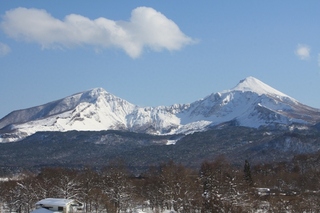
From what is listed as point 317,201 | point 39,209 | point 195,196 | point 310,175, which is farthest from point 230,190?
point 310,175

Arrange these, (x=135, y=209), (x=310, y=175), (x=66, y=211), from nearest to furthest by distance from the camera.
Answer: (x=66, y=211) → (x=135, y=209) → (x=310, y=175)

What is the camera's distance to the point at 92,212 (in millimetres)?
82688

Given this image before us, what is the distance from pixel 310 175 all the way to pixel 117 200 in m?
42.9

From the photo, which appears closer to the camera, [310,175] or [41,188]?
[41,188]

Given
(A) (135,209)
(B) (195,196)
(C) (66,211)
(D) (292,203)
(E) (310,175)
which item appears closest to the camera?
(C) (66,211)

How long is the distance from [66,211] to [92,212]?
12.9 metres

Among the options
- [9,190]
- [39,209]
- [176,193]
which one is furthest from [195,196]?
[9,190]

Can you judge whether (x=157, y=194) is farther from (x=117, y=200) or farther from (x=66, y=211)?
(x=66, y=211)

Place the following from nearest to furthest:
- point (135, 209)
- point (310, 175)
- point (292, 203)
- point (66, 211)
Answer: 1. point (66, 211)
2. point (292, 203)
3. point (135, 209)
4. point (310, 175)

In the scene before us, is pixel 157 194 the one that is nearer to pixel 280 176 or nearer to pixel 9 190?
pixel 9 190

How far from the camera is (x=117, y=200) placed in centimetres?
8156

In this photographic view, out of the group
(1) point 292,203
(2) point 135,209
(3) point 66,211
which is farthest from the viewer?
(2) point 135,209

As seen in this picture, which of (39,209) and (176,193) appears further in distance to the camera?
(176,193)

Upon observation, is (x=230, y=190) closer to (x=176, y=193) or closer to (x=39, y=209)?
(x=176, y=193)
